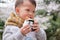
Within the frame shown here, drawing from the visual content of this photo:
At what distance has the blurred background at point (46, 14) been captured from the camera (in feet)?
4.16

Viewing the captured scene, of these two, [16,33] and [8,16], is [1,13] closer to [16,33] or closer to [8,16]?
[8,16]

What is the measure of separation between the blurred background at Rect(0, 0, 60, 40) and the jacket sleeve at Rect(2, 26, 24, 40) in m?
0.05

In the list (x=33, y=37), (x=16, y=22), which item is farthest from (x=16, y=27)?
(x=33, y=37)

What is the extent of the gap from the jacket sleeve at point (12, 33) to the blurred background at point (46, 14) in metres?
0.05

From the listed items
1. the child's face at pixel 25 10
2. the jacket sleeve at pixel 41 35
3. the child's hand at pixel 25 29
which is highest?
the child's face at pixel 25 10

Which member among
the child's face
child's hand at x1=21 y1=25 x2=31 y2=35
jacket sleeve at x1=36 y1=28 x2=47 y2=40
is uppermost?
the child's face

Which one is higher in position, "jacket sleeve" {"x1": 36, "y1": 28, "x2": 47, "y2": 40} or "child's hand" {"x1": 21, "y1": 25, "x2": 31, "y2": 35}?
"child's hand" {"x1": 21, "y1": 25, "x2": 31, "y2": 35}

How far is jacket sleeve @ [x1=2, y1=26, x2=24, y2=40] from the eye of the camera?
1.19 m

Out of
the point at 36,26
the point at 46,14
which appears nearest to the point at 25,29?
the point at 36,26

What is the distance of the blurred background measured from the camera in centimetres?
127

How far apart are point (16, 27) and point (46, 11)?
0.26 metres

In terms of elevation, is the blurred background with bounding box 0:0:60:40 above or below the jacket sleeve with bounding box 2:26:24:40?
above

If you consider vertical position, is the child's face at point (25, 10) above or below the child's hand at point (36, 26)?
above

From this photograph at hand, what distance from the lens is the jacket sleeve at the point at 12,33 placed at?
3.90ft
